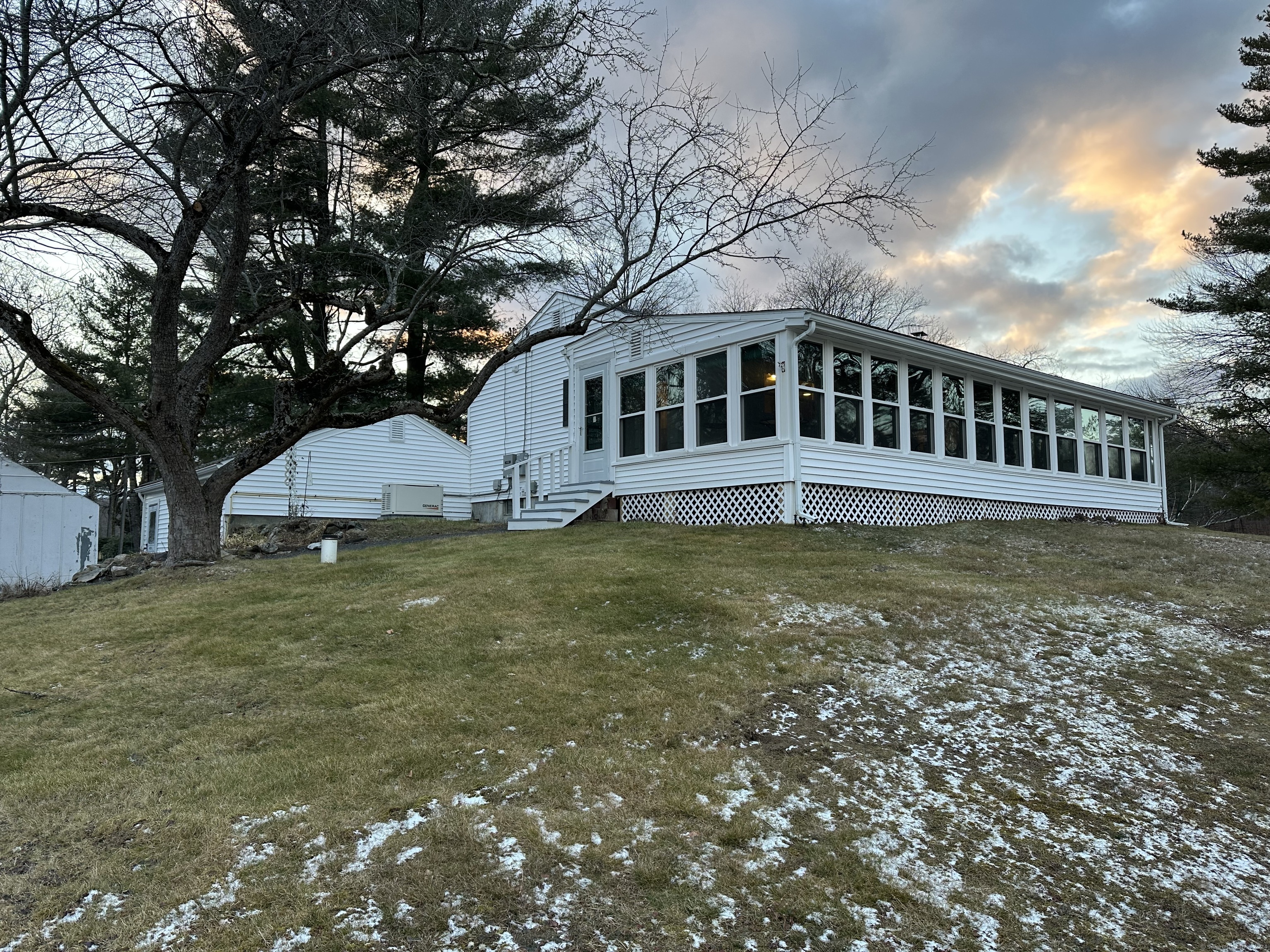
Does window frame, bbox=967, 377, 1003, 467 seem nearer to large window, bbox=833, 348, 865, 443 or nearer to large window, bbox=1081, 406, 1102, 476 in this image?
large window, bbox=833, 348, 865, 443

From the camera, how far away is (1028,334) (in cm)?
3247

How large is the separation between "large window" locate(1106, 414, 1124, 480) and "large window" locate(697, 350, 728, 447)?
10.5m

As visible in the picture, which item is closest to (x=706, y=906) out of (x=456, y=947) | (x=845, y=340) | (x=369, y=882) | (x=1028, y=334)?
(x=456, y=947)

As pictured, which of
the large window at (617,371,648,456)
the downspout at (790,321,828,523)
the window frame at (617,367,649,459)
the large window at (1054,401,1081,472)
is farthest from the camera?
the large window at (1054,401,1081,472)

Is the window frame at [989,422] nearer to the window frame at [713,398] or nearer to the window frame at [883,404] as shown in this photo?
the window frame at [883,404]

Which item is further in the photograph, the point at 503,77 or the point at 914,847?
the point at 503,77

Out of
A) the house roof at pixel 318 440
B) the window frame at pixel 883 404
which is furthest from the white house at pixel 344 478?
the window frame at pixel 883 404

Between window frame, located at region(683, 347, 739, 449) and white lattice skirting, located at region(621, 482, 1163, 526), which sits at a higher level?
window frame, located at region(683, 347, 739, 449)

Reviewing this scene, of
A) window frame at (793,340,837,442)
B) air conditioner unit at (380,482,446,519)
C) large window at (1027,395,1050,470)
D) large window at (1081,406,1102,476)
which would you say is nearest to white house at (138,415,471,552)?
air conditioner unit at (380,482,446,519)

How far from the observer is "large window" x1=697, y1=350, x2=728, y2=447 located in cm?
1208

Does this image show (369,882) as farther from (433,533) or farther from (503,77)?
(433,533)

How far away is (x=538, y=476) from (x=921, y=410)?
784 cm

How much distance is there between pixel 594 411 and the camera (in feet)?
48.5

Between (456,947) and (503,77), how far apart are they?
959 centimetres
